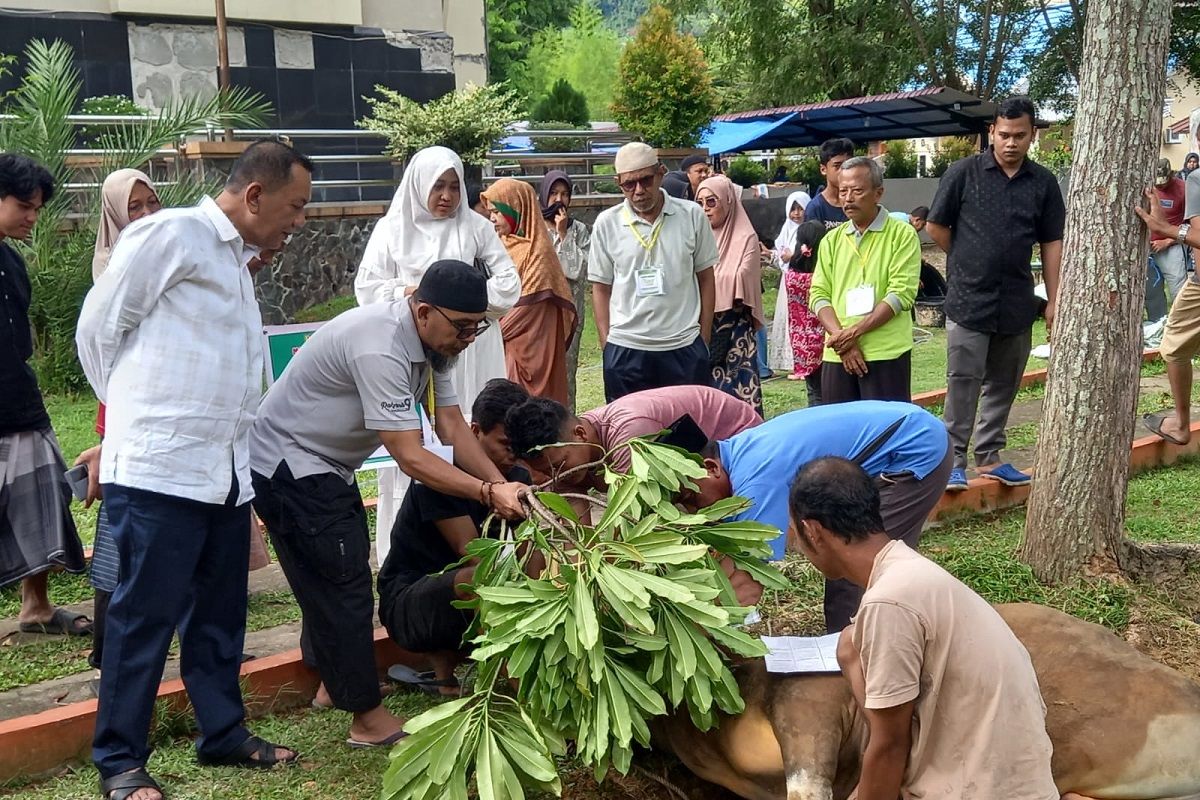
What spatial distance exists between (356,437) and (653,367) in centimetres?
249

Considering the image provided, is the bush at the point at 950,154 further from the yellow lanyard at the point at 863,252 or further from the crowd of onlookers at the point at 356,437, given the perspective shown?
the crowd of onlookers at the point at 356,437

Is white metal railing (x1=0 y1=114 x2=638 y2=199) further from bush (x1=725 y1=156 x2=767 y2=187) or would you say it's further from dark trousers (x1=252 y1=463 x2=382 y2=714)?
dark trousers (x1=252 y1=463 x2=382 y2=714)

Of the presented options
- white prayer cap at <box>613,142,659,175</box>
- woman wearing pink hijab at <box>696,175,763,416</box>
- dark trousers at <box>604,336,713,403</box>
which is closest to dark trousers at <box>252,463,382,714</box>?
dark trousers at <box>604,336,713,403</box>

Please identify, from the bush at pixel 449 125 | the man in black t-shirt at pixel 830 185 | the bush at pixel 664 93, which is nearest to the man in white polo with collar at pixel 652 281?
the man in black t-shirt at pixel 830 185

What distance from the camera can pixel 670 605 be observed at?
363 cm

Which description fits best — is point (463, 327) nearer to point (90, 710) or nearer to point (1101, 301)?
point (90, 710)

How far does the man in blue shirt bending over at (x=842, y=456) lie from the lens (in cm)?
417

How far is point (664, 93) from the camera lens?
17.5 metres

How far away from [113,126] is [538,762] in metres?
10.7

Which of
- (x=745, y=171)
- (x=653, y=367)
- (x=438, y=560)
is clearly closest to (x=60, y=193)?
(x=653, y=367)

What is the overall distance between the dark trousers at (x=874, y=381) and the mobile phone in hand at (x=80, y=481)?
3.63m

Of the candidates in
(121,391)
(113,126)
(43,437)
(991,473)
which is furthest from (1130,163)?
(113,126)

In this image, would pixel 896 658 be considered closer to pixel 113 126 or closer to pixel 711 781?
pixel 711 781

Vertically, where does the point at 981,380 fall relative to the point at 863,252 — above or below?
below
